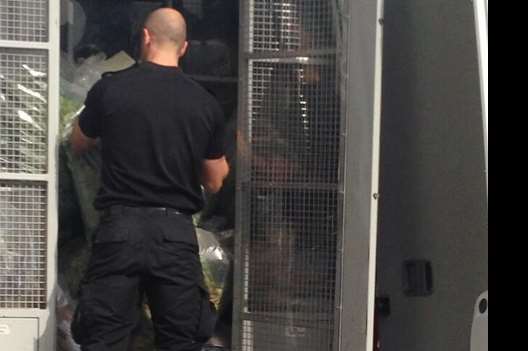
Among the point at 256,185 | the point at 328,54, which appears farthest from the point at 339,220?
the point at 328,54

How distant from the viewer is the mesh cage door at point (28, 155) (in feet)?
9.36

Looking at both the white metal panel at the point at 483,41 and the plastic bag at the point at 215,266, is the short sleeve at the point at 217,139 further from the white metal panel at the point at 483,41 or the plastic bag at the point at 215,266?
the white metal panel at the point at 483,41

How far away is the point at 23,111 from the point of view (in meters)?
2.86

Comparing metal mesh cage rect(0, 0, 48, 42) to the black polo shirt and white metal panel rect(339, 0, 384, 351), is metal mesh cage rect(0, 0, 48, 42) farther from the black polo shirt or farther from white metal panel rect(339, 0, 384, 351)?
white metal panel rect(339, 0, 384, 351)

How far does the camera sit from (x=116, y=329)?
2.78 meters

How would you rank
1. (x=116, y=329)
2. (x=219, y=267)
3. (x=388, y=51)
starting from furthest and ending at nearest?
(x=388, y=51) < (x=219, y=267) < (x=116, y=329)

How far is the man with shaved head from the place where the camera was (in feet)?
9.12

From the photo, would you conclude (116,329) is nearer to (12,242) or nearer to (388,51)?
(12,242)

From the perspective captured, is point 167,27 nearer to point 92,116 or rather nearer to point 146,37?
point 146,37

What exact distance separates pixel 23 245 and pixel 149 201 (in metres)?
0.40

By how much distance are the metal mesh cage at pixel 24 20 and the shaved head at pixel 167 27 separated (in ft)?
1.06

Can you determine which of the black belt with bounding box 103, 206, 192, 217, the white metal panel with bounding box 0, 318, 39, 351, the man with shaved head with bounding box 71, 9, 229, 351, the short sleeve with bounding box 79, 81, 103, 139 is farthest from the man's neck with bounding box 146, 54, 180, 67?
the white metal panel with bounding box 0, 318, 39, 351

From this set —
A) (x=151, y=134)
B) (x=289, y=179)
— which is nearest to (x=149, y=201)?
(x=151, y=134)

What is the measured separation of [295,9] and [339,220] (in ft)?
2.08
